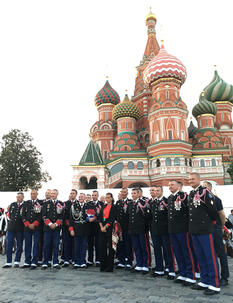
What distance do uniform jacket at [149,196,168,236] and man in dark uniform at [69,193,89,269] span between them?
1.93 meters

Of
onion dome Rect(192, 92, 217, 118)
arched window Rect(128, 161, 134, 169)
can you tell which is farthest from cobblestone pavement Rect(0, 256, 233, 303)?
onion dome Rect(192, 92, 217, 118)

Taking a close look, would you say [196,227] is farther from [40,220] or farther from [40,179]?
[40,179]

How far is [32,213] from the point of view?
6977 mm

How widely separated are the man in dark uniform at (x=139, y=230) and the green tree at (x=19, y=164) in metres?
25.7

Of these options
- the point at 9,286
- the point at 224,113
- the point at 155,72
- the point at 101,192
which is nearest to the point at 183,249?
the point at 9,286

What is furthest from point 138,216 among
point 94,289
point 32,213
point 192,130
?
point 192,130

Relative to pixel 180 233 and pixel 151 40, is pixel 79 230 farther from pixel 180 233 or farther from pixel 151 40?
pixel 151 40

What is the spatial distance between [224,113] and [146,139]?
13307 mm

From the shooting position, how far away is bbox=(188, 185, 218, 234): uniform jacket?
4.52 metres

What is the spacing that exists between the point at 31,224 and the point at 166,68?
27.9 m

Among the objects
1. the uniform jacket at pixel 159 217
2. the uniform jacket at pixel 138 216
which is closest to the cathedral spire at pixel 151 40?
the uniform jacket at pixel 138 216

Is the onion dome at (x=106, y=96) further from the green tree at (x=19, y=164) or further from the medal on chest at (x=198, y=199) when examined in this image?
the medal on chest at (x=198, y=199)

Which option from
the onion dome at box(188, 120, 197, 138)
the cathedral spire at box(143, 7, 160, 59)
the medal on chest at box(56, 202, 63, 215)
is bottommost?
the medal on chest at box(56, 202, 63, 215)

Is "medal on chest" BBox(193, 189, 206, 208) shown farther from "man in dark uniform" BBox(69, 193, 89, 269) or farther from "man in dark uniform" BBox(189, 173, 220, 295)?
"man in dark uniform" BBox(69, 193, 89, 269)
